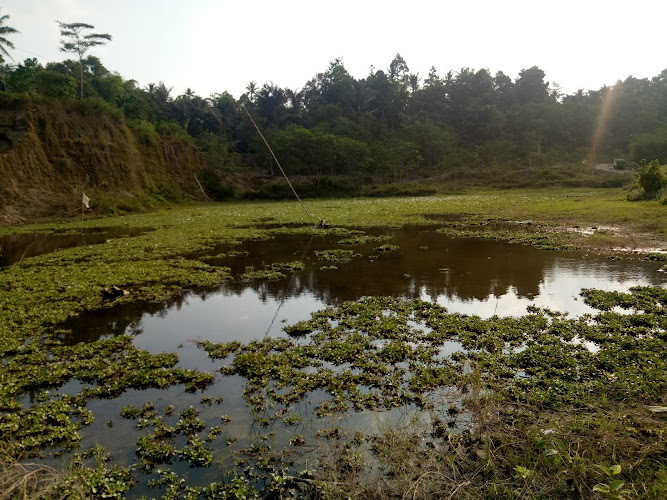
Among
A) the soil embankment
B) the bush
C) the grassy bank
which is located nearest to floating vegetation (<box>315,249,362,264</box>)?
the grassy bank

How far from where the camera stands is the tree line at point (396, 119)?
54.0m

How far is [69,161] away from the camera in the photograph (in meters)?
36.7

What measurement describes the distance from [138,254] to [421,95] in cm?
7991

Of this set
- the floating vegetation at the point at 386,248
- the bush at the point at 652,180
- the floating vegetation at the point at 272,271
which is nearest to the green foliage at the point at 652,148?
the bush at the point at 652,180

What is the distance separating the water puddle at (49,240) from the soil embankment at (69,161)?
318 inches

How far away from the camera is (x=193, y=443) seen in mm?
5047

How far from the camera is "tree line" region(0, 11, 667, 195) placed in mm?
54031

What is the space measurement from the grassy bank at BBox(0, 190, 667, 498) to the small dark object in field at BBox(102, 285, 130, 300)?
0.94 feet

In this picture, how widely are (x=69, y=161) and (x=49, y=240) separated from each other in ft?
61.8

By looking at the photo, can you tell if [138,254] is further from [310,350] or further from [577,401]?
[577,401]

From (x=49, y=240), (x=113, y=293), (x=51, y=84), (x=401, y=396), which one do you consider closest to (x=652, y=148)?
(x=401, y=396)

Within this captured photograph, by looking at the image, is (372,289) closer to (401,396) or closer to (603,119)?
(401,396)

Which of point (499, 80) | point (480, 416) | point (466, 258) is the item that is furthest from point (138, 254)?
point (499, 80)

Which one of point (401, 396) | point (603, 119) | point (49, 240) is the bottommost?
point (401, 396)
